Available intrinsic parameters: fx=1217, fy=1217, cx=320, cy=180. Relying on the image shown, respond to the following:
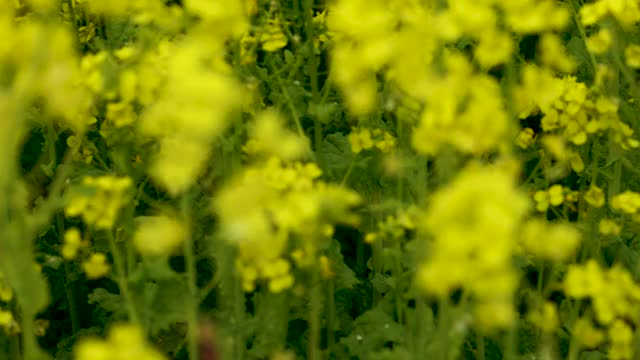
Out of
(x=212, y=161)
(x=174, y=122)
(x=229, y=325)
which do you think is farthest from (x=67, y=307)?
(x=174, y=122)

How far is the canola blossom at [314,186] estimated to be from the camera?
1.63 meters

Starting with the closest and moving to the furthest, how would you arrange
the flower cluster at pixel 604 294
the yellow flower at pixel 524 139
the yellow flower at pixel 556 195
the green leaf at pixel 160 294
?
the flower cluster at pixel 604 294 → the green leaf at pixel 160 294 → the yellow flower at pixel 556 195 → the yellow flower at pixel 524 139

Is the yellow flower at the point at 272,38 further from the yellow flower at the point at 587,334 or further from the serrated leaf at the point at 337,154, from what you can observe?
the yellow flower at the point at 587,334

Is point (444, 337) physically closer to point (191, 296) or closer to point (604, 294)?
point (604, 294)

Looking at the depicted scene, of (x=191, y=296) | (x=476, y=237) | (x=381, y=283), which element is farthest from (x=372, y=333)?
(x=476, y=237)

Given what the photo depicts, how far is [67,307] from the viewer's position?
10.5 feet

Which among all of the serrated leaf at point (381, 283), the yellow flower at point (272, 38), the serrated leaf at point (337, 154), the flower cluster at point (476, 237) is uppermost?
the flower cluster at point (476, 237)

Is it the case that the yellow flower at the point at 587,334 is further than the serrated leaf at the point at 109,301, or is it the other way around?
the serrated leaf at the point at 109,301

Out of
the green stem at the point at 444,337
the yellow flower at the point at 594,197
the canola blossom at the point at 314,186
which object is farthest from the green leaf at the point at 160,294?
the yellow flower at the point at 594,197

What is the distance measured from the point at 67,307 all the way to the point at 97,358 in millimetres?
1868

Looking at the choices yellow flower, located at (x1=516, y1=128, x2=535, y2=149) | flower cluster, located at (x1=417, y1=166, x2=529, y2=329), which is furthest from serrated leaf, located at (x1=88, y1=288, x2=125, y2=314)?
flower cluster, located at (x1=417, y1=166, x2=529, y2=329)

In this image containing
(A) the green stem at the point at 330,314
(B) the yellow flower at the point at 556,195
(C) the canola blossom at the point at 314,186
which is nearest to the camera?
(C) the canola blossom at the point at 314,186

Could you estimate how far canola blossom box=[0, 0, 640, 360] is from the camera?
5.34 feet

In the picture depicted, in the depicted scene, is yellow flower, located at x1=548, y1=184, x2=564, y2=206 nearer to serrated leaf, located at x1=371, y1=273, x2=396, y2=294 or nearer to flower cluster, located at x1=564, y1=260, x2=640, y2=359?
serrated leaf, located at x1=371, y1=273, x2=396, y2=294
